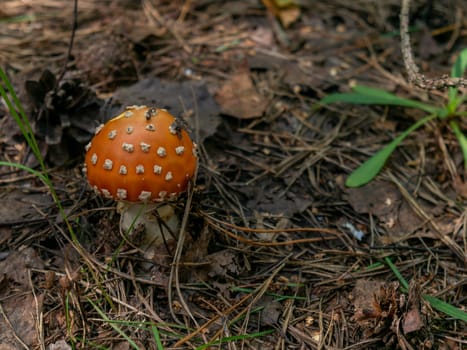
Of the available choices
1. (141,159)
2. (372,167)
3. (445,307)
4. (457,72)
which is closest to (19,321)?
(141,159)

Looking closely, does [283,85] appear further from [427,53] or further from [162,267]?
[162,267]

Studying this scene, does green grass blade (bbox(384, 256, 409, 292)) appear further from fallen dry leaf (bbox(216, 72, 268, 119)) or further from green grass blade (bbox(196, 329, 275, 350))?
fallen dry leaf (bbox(216, 72, 268, 119))

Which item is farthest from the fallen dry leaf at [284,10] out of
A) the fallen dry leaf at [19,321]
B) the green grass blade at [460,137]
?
the fallen dry leaf at [19,321]

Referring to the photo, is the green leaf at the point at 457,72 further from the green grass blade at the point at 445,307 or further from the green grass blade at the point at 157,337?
the green grass blade at the point at 157,337

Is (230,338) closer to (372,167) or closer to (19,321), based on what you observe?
(19,321)

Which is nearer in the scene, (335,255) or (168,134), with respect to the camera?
(168,134)

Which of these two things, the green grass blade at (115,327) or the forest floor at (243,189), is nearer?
the green grass blade at (115,327)

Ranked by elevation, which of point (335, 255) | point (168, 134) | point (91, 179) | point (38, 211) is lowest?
point (335, 255)

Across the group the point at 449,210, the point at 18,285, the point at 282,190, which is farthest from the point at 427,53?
the point at 18,285
